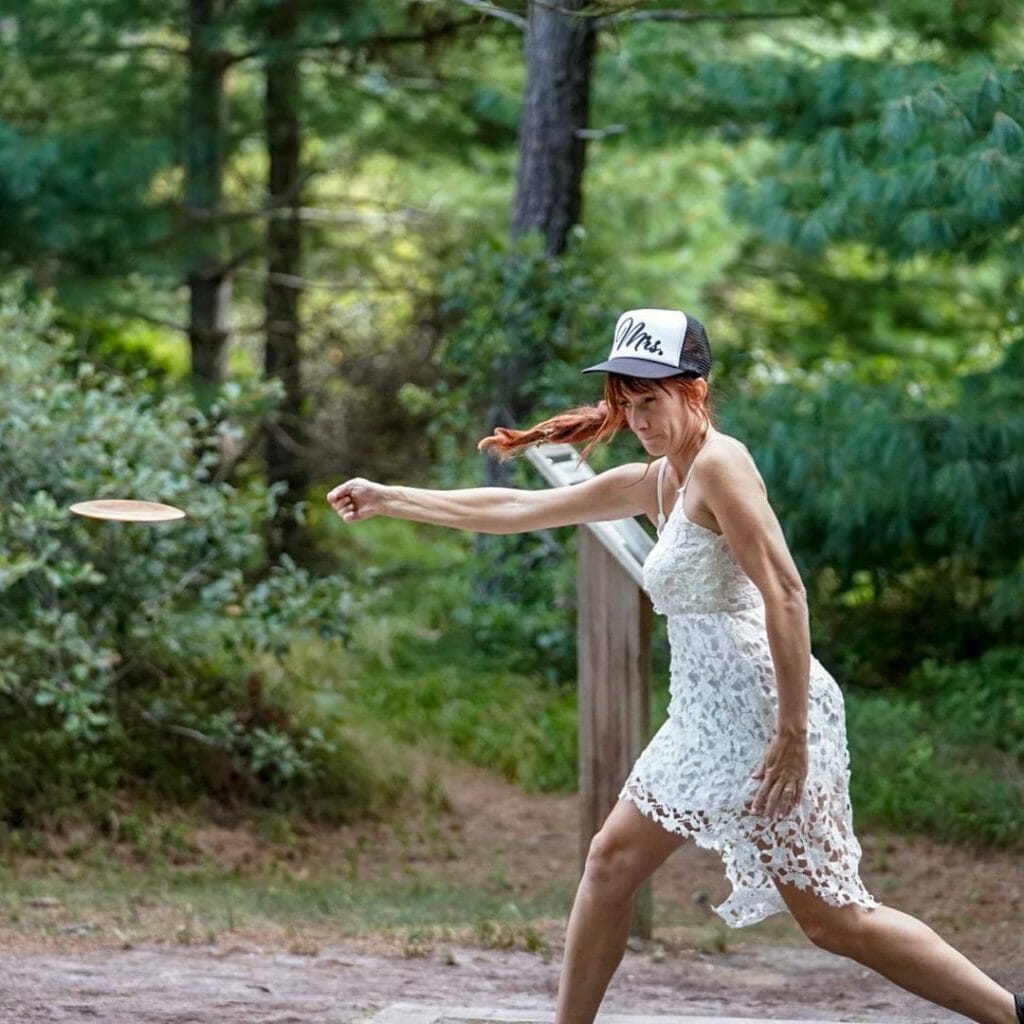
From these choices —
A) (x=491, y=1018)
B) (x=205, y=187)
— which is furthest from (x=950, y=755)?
(x=205, y=187)

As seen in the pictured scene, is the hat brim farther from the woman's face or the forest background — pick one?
the forest background

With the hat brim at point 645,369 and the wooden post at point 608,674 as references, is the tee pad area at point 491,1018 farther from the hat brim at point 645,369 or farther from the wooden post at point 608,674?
the hat brim at point 645,369

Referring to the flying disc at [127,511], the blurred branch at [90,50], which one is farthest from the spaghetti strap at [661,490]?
the blurred branch at [90,50]

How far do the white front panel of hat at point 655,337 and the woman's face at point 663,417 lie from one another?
0.21 feet

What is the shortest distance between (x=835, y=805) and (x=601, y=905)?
52 centimetres

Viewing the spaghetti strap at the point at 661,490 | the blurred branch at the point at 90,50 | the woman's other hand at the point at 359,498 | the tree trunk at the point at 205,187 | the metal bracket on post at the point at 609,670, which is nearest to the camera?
the spaghetti strap at the point at 661,490

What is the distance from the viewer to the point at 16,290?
8969 millimetres

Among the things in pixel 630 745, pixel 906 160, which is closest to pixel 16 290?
pixel 906 160

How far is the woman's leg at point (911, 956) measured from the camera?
10.6 ft

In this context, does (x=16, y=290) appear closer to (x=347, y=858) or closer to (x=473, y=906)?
(x=347, y=858)

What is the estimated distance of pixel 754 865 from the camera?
3350 mm

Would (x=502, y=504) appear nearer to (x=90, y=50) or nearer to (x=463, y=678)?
(x=463, y=678)

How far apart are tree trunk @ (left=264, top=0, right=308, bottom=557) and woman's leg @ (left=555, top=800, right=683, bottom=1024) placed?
8.17m

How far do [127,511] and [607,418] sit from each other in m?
1.40
